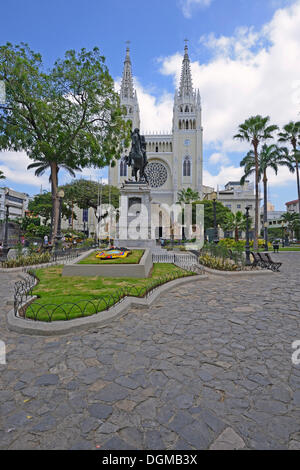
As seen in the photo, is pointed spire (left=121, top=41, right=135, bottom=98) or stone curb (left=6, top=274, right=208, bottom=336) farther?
pointed spire (left=121, top=41, right=135, bottom=98)

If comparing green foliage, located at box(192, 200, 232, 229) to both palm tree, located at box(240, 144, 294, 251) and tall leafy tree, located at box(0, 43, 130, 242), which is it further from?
tall leafy tree, located at box(0, 43, 130, 242)

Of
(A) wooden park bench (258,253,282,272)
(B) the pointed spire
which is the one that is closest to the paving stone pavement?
(A) wooden park bench (258,253,282,272)

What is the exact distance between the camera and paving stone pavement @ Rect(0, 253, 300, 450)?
7.29 ft

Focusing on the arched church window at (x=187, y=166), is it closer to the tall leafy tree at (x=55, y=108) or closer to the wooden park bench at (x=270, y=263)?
the tall leafy tree at (x=55, y=108)

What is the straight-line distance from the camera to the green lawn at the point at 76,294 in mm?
5242

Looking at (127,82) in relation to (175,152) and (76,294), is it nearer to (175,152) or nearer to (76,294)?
(175,152)

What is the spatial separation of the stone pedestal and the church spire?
63281 mm

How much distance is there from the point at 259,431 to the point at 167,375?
125 centimetres

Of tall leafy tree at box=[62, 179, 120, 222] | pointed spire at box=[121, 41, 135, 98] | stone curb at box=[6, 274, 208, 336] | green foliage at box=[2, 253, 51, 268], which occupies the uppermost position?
pointed spire at box=[121, 41, 135, 98]

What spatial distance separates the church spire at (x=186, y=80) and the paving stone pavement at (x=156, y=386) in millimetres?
77242

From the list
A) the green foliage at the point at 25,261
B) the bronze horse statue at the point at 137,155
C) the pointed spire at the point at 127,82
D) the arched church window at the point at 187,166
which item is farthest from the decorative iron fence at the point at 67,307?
the pointed spire at the point at 127,82

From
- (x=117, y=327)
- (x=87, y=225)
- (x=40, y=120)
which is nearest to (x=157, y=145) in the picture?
(x=87, y=225)

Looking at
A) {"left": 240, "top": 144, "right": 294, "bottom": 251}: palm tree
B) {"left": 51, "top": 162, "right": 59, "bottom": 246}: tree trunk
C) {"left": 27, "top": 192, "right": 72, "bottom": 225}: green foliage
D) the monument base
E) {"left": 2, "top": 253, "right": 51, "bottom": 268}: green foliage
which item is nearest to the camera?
{"left": 2, "top": 253, "right": 51, "bottom": 268}: green foliage
